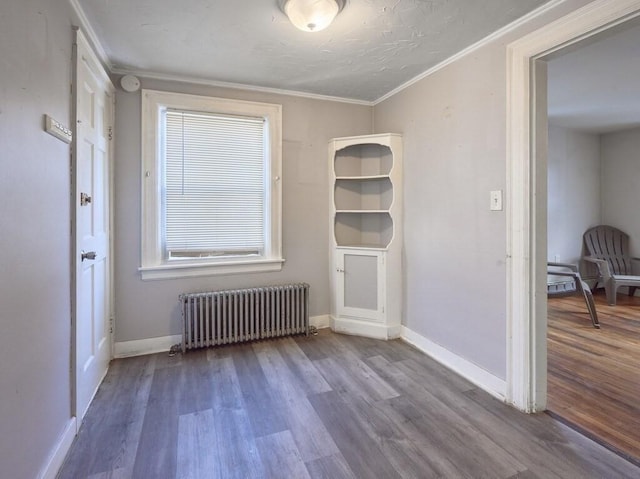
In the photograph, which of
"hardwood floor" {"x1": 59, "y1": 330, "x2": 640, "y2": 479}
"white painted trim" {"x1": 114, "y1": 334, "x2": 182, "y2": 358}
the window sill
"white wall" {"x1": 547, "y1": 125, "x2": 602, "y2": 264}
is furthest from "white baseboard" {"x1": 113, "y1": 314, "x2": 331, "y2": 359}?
"white wall" {"x1": 547, "y1": 125, "x2": 602, "y2": 264}

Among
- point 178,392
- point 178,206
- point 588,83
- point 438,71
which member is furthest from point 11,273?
point 588,83

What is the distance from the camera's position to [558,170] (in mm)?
4805

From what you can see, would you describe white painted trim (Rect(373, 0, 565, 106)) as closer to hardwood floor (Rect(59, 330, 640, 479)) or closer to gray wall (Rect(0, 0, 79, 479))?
hardwood floor (Rect(59, 330, 640, 479))

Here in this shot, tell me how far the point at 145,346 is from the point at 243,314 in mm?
838

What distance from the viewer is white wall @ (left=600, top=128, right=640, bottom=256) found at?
475 centimetres

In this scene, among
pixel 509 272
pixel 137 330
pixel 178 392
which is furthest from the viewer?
pixel 137 330

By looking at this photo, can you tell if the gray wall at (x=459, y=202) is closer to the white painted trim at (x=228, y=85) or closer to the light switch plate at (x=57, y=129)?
the white painted trim at (x=228, y=85)

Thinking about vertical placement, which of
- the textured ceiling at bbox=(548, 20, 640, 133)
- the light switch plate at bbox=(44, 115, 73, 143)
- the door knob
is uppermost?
the textured ceiling at bbox=(548, 20, 640, 133)

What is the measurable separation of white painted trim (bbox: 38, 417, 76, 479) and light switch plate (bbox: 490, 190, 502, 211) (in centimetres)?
264

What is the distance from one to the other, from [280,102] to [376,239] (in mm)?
1651

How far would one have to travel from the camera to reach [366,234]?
3486 millimetres

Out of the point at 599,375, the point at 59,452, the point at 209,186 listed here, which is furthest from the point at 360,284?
the point at 59,452

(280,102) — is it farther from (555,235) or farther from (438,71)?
(555,235)

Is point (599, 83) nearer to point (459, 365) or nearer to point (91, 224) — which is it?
point (459, 365)
